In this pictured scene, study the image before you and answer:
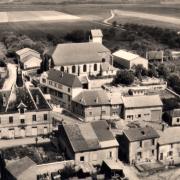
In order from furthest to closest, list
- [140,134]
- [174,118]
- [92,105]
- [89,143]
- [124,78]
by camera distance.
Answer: [124,78]
[174,118]
[92,105]
[140,134]
[89,143]

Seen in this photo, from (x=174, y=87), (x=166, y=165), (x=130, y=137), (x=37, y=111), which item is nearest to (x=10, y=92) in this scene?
(x=37, y=111)

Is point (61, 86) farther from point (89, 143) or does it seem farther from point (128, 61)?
point (128, 61)

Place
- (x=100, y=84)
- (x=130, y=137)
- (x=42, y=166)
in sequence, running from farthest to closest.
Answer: (x=100, y=84) < (x=130, y=137) < (x=42, y=166)

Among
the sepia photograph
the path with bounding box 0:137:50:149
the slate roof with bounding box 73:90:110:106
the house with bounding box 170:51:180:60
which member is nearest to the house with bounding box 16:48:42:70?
the sepia photograph

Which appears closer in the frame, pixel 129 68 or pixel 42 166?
pixel 42 166

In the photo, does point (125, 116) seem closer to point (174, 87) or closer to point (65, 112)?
point (65, 112)

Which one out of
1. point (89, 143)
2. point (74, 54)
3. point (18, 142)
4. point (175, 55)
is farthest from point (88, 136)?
point (175, 55)

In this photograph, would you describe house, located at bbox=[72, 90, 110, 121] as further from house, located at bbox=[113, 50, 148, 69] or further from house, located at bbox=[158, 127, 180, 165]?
house, located at bbox=[113, 50, 148, 69]
